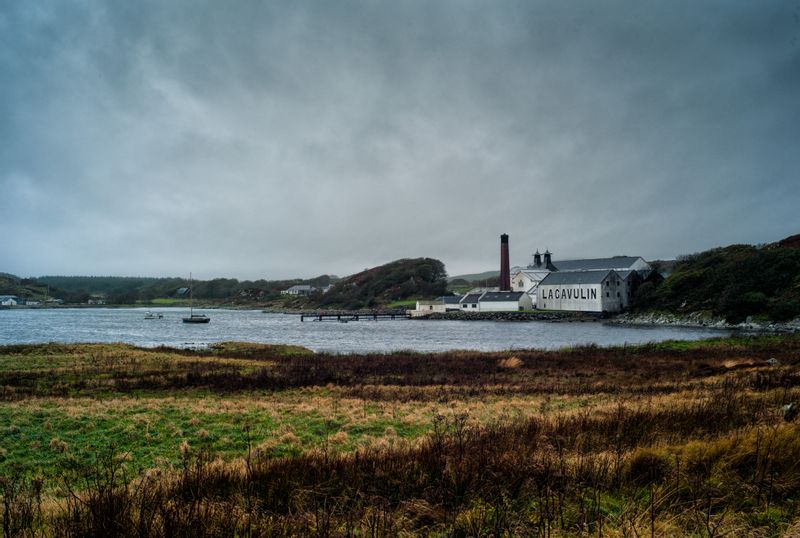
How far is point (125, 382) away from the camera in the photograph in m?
20.5

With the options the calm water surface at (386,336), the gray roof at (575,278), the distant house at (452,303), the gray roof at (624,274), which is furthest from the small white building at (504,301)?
the gray roof at (624,274)

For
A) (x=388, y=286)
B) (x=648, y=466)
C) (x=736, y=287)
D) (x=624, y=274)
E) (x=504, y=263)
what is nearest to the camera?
(x=648, y=466)

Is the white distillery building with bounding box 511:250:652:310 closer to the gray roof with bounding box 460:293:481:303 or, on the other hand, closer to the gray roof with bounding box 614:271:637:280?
the gray roof with bounding box 614:271:637:280

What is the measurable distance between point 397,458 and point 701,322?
7562 cm

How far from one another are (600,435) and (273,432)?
283 inches

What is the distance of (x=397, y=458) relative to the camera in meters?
6.75

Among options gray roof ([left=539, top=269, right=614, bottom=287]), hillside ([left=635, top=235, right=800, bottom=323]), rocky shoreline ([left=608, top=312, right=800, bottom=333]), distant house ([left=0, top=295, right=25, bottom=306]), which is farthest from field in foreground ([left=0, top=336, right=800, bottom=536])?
distant house ([left=0, top=295, right=25, bottom=306])

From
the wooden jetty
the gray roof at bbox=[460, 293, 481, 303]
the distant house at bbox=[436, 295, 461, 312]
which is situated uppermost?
the gray roof at bbox=[460, 293, 481, 303]

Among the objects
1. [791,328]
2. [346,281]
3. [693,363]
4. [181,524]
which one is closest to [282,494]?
[181,524]

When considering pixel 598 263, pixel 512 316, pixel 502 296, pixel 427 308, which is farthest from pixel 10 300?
pixel 598 263

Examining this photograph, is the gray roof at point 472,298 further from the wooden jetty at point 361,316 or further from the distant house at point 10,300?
the distant house at point 10,300

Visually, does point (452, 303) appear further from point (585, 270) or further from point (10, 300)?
point (10, 300)

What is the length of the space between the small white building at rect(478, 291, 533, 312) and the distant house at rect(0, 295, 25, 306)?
188m

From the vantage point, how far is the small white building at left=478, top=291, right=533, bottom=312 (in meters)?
102
